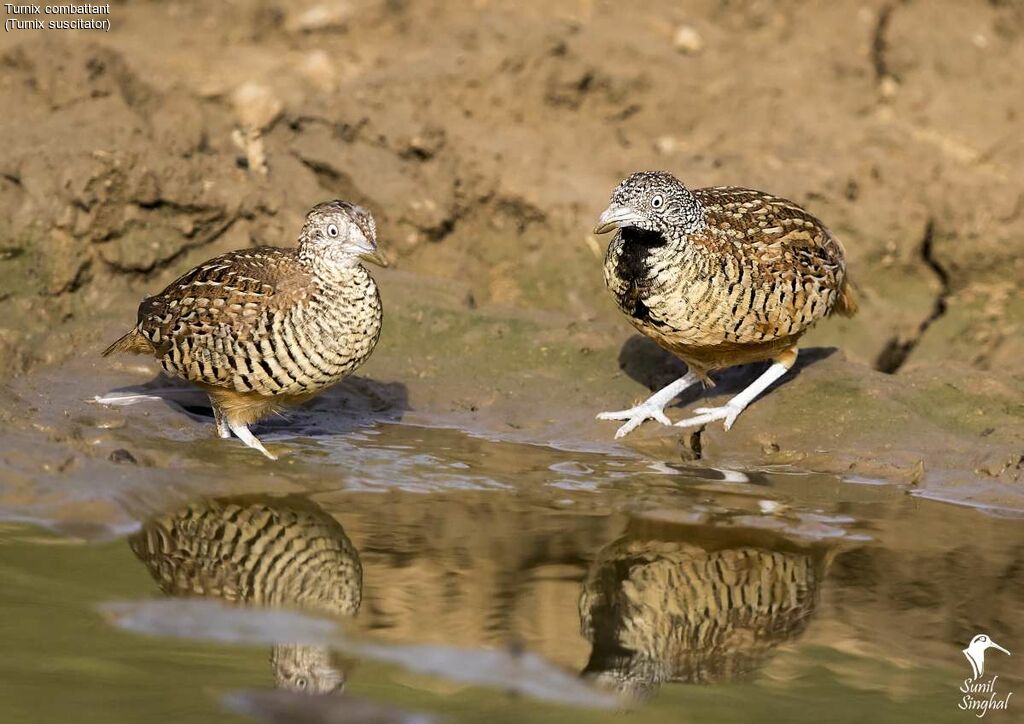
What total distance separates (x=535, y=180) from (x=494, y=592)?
5.19 m

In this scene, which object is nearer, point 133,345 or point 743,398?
point 133,345

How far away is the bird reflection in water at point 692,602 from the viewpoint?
563 cm

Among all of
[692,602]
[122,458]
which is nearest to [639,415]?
[692,602]

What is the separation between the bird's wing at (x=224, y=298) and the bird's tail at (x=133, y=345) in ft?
0.26

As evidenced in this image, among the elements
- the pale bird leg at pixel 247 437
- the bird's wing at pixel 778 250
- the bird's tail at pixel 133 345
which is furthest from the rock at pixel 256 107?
the bird's wing at pixel 778 250

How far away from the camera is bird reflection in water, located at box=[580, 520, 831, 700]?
5.63m

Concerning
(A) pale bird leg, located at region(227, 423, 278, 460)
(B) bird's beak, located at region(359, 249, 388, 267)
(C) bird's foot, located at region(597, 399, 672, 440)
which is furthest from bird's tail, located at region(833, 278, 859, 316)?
(A) pale bird leg, located at region(227, 423, 278, 460)

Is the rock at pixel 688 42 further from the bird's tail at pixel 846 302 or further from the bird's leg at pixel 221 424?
the bird's leg at pixel 221 424

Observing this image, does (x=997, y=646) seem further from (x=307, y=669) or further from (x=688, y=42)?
(x=688, y=42)

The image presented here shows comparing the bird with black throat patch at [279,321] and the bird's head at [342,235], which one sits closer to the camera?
the bird with black throat patch at [279,321]

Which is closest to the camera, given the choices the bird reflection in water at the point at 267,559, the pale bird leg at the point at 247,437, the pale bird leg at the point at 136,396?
the bird reflection in water at the point at 267,559

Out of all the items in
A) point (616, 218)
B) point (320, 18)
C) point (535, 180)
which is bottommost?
point (616, 218)

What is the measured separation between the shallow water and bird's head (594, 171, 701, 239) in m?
1.30

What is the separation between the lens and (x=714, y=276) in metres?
8.41
